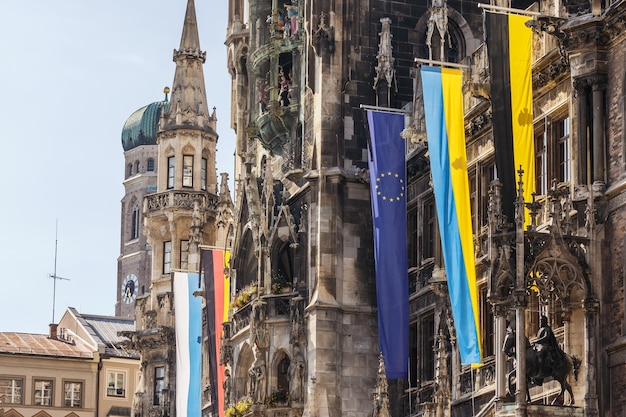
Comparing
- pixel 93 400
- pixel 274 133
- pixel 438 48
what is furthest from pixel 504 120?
pixel 93 400

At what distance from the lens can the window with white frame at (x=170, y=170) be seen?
3509 inches

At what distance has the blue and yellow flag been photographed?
56062 millimetres

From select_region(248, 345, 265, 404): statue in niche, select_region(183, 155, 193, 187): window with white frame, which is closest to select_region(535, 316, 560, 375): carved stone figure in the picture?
select_region(248, 345, 265, 404): statue in niche

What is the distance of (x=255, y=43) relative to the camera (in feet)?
222

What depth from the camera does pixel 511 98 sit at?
4572 centimetres

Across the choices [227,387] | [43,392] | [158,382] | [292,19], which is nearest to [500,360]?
[227,387]

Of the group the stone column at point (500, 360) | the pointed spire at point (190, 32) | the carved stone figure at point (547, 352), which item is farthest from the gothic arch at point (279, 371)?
the pointed spire at point (190, 32)

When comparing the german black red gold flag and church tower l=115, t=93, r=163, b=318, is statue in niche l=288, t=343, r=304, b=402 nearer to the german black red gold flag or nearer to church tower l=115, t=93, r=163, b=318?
the german black red gold flag

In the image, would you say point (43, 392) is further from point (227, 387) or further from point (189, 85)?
point (227, 387)

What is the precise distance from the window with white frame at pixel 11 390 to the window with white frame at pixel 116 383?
5.81 metres

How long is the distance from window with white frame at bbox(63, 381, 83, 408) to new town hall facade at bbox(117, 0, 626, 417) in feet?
120

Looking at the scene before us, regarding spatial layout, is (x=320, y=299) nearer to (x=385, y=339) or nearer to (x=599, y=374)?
(x=385, y=339)

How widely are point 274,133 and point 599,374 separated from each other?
26062mm

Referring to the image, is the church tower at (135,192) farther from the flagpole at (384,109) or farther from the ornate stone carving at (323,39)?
the flagpole at (384,109)
